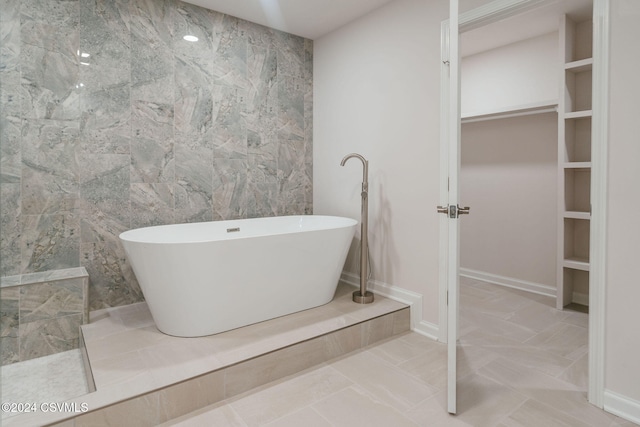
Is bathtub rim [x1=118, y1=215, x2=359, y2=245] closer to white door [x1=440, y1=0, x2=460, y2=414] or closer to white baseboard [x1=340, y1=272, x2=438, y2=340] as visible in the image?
white baseboard [x1=340, y1=272, x2=438, y2=340]

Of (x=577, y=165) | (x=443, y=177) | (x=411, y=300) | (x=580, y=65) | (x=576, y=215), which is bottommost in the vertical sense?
(x=411, y=300)

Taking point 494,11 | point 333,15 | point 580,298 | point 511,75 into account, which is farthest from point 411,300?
point 511,75

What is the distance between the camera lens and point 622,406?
177 centimetres

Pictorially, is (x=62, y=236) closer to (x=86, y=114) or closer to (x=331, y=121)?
(x=86, y=114)

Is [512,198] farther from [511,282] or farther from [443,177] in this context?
[443,177]

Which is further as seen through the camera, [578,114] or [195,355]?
[578,114]

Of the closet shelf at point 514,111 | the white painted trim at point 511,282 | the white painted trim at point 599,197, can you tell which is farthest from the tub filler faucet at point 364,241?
the white painted trim at point 511,282

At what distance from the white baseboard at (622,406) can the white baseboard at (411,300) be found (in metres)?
1.01

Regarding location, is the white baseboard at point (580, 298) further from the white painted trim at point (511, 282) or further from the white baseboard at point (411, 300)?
the white baseboard at point (411, 300)

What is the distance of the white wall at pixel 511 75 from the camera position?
349cm

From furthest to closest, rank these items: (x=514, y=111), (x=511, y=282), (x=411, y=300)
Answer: (x=511, y=282) → (x=514, y=111) → (x=411, y=300)

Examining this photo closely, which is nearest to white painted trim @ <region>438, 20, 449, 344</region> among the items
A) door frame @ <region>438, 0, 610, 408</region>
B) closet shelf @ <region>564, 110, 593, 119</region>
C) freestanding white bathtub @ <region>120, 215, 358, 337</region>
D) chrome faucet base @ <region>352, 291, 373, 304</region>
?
chrome faucet base @ <region>352, 291, 373, 304</region>

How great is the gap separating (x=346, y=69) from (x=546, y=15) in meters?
1.70

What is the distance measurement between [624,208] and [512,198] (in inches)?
86.4
